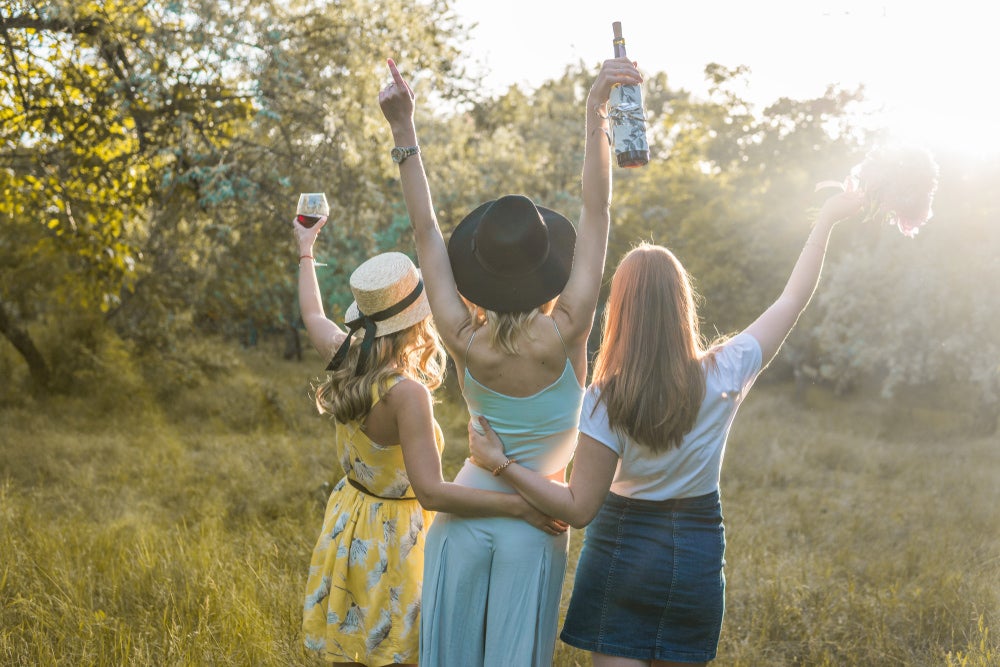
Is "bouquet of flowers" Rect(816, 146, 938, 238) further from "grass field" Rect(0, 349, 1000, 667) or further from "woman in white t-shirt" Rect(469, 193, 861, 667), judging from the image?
"grass field" Rect(0, 349, 1000, 667)

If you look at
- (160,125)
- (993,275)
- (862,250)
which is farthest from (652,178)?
(160,125)

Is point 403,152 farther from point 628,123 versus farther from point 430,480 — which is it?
point 430,480

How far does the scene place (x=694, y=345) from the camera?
2.39m

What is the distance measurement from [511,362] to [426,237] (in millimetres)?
427

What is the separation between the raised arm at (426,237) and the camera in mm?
2375

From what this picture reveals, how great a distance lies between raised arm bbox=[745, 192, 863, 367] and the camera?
2.51 m

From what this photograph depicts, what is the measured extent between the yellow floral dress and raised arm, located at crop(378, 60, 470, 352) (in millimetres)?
513

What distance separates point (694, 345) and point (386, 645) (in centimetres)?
138

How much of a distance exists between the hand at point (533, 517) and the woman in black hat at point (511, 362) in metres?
0.03

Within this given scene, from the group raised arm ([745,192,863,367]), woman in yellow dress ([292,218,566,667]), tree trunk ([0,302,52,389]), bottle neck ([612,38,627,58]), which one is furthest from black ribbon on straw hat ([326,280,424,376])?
tree trunk ([0,302,52,389])

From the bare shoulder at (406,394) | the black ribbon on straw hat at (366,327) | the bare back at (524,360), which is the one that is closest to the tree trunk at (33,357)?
the black ribbon on straw hat at (366,327)

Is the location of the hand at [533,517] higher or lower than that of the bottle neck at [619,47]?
lower

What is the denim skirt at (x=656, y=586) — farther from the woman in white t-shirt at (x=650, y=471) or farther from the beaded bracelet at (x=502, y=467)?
the beaded bracelet at (x=502, y=467)

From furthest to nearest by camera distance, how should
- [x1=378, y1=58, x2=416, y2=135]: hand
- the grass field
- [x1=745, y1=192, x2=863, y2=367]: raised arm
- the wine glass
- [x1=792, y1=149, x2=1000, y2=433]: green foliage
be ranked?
1. [x1=792, y1=149, x2=1000, y2=433]: green foliage
2. the grass field
3. the wine glass
4. [x1=745, y1=192, x2=863, y2=367]: raised arm
5. [x1=378, y1=58, x2=416, y2=135]: hand
